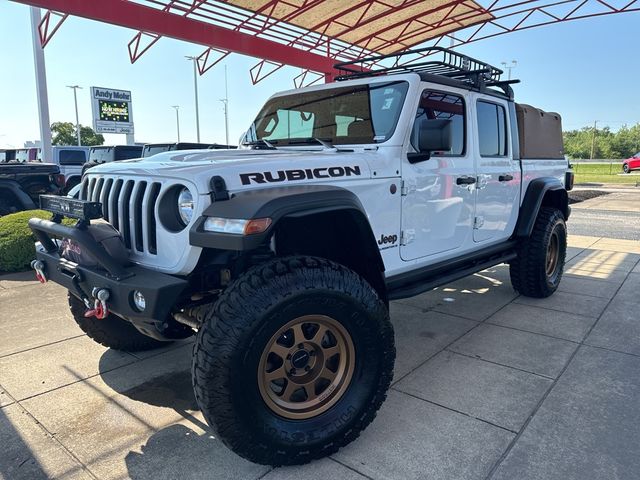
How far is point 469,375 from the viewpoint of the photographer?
325cm

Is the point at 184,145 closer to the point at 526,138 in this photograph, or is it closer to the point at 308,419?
the point at 526,138

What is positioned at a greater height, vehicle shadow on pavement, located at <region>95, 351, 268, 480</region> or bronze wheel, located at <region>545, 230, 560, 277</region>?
bronze wheel, located at <region>545, 230, 560, 277</region>

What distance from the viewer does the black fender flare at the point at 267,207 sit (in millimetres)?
2035

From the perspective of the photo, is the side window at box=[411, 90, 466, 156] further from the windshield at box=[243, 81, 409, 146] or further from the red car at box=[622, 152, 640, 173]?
the red car at box=[622, 152, 640, 173]

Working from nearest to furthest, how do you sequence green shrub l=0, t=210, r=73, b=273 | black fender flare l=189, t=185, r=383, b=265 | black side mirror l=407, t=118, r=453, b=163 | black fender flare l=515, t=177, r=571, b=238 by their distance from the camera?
1. black fender flare l=189, t=185, r=383, b=265
2. black side mirror l=407, t=118, r=453, b=163
3. black fender flare l=515, t=177, r=571, b=238
4. green shrub l=0, t=210, r=73, b=273

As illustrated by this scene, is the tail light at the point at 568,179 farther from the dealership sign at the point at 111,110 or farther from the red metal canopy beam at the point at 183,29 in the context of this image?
the dealership sign at the point at 111,110

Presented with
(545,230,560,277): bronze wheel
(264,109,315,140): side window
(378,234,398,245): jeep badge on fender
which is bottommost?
(545,230,560,277): bronze wheel

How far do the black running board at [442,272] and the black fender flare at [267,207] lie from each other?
82cm

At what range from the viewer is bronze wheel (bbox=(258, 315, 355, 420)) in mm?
2303

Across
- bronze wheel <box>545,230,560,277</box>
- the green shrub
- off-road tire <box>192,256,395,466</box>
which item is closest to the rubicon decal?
off-road tire <box>192,256,395,466</box>

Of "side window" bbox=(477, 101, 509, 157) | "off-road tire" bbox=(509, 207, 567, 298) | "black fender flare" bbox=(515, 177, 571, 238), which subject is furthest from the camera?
"off-road tire" bbox=(509, 207, 567, 298)

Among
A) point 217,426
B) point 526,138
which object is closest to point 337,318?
point 217,426

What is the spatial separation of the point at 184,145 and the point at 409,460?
30.5ft

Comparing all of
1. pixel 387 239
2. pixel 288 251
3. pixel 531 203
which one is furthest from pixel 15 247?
pixel 531 203
